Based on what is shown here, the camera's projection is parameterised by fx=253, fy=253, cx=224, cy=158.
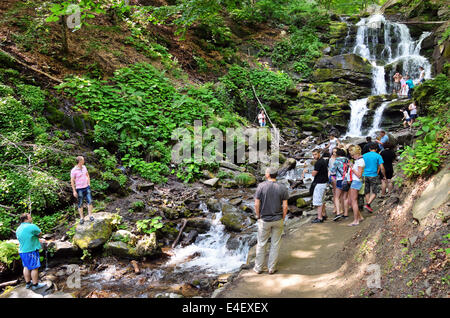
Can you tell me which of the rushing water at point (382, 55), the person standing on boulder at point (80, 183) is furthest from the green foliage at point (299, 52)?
the person standing on boulder at point (80, 183)

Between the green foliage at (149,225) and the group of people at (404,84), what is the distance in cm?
1752

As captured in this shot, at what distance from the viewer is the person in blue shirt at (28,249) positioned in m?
5.25

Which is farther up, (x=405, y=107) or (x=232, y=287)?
(x=405, y=107)

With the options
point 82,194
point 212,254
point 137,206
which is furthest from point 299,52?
point 82,194

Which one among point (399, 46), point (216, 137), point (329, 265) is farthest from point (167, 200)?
point (399, 46)

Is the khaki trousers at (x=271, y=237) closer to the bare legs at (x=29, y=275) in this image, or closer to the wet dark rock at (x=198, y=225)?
the wet dark rock at (x=198, y=225)

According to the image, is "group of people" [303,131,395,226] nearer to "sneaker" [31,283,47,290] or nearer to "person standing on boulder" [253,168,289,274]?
"person standing on boulder" [253,168,289,274]

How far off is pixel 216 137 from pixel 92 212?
6996 millimetres

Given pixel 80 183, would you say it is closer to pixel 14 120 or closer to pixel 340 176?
pixel 14 120

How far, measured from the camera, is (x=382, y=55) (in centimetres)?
2147

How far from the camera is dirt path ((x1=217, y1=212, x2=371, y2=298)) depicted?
4.22 m

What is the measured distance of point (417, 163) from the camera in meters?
4.82

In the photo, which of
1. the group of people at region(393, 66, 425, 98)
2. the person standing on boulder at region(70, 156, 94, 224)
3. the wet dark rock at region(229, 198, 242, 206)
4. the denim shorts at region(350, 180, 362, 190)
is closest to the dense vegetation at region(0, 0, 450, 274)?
the person standing on boulder at region(70, 156, 94, 224)
